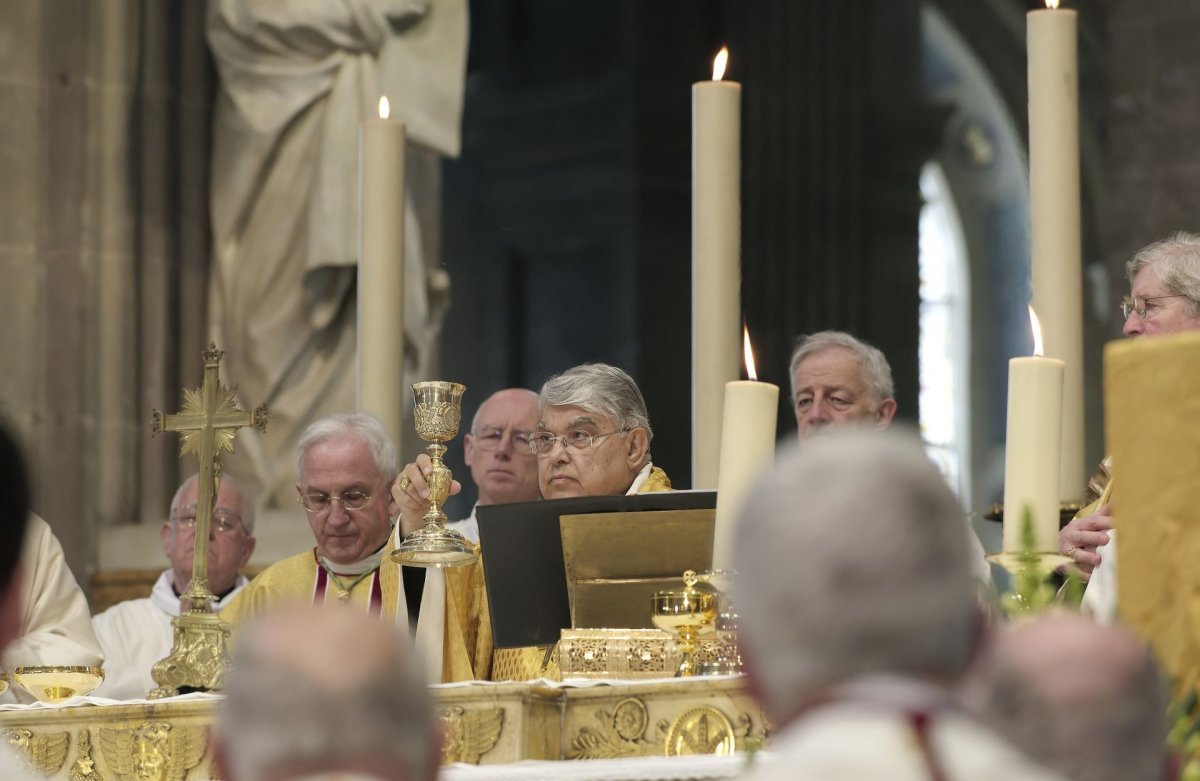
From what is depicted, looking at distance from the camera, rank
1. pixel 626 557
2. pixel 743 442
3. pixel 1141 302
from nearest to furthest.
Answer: pixel 743 442, pixel 626 557, pixel 1141 302

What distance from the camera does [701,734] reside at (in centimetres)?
326

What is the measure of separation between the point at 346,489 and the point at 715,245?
1579mm

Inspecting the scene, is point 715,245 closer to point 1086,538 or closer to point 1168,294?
point 1168,294

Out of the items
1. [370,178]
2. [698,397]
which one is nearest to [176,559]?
[370,178]

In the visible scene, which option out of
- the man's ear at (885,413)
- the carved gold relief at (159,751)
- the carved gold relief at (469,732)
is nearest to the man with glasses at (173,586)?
the man's ear at (885,413)

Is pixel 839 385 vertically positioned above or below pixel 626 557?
above

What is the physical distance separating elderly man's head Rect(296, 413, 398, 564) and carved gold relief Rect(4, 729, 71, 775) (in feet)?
6.28

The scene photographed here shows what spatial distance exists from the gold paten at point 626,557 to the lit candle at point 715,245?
1.66 ft

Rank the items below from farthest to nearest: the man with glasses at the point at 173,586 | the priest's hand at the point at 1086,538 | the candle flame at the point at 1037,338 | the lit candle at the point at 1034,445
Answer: the man with glasses at the point at 173,586
the priest's hand at the point at 1086,538
the candle flame at the point at 1037,338
the lit candle at the point at 1034,445

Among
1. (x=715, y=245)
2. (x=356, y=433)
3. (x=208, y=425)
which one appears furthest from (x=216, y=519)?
(x=715, y=245)

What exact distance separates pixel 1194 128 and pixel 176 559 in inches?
269

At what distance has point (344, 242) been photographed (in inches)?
317

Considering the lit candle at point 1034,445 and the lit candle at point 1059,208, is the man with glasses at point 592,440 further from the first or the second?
the lit candle at point 1034,445

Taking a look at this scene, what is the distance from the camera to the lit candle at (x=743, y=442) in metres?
3.20
